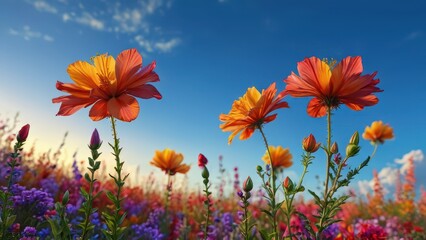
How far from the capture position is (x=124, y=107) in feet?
6.52

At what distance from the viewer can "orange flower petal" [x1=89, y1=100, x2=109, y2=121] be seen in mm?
2031

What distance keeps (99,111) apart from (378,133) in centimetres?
539

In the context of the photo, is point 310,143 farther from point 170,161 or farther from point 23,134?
point 170,161

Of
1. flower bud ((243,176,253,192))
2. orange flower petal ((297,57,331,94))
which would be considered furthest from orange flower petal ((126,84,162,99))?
orange flower petal ((297,57,331,94))

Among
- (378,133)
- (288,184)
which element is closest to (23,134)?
→ (288,184)

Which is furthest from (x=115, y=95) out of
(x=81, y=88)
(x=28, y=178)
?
(x=28, y=178)

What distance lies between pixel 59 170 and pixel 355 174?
8.02 m

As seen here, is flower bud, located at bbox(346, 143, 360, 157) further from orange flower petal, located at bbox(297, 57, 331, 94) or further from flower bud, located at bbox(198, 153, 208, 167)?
flower bud, located at bbox(198, 153, 208, 167)

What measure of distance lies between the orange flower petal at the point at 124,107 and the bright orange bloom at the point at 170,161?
266 cm

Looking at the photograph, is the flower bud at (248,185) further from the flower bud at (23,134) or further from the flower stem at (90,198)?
the flower bud at (23,134)

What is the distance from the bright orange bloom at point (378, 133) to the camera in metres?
6.38

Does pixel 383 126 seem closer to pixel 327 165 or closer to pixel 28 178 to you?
pixel 327 165

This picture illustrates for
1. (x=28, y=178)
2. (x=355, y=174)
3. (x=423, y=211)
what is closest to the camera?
(x=355, y=174)

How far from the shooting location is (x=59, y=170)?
8.77 metres
